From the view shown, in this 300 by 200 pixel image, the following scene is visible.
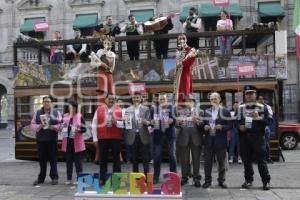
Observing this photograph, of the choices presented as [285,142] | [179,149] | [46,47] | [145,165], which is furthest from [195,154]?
[285,142]

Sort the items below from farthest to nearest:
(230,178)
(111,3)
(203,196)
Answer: (111,3), (230,178), (203,196)

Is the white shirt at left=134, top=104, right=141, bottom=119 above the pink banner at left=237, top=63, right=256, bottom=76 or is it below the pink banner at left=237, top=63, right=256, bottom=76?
below

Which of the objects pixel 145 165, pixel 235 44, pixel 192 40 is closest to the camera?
pixel 145 165

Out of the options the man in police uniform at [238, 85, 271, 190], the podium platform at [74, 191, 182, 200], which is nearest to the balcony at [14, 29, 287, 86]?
the man in police uniform at [238, 85, 271, 190]

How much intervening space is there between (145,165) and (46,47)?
6485 millimetres

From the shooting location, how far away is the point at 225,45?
13617 mm

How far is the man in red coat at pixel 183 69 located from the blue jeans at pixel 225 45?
89.3 inches

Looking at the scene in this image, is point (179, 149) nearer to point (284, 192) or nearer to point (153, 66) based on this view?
point (284, 192)

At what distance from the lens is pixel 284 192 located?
9.31 m

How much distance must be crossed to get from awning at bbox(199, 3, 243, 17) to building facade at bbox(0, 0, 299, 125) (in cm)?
28

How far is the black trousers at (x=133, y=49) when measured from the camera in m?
13.8

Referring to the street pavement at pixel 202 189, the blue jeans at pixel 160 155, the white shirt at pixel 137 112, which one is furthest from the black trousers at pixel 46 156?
the blue jeans at pixel 160 155

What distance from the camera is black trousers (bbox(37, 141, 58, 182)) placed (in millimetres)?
10664

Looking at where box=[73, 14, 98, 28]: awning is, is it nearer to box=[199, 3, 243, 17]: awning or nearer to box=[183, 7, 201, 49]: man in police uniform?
box=[199, 3, 243, 17]: awning
